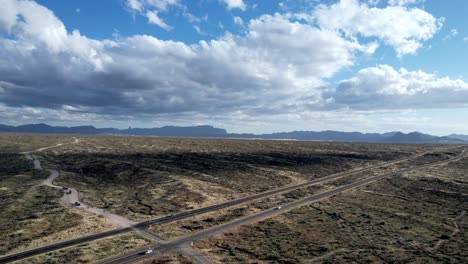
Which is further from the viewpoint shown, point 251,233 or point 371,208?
point 371,208

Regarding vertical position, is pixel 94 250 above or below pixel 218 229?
below

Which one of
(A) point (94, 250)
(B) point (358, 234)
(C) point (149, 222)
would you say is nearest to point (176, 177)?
(C) point (149, 222)

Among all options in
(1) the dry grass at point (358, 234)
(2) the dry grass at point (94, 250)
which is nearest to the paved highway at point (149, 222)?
(2) the dry grass at point (94, 250)

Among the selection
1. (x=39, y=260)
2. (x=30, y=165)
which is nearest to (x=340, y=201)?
(x=39, y=260)

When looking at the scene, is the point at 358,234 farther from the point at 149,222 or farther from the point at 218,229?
the point at 149,222

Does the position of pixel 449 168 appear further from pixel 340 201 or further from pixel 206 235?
pixel 206 235

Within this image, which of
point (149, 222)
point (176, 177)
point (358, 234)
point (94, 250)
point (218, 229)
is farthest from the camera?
point (176, 177)

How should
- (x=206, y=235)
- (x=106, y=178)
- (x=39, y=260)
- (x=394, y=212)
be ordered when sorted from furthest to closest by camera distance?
1. (x=106, y=178)
2. (x=394, y=212)
3. (x=206, y=235)
4. (x=39, y=260)

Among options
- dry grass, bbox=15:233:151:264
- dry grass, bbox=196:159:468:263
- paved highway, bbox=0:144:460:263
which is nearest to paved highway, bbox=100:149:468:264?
dry grass, bbox=15:233:151:264

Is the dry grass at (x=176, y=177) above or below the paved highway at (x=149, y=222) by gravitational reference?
above

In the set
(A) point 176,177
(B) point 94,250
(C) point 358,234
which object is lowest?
(B) point 94,250

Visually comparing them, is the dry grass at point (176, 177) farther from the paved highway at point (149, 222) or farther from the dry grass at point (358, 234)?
the dry grass at point (358, 234)
